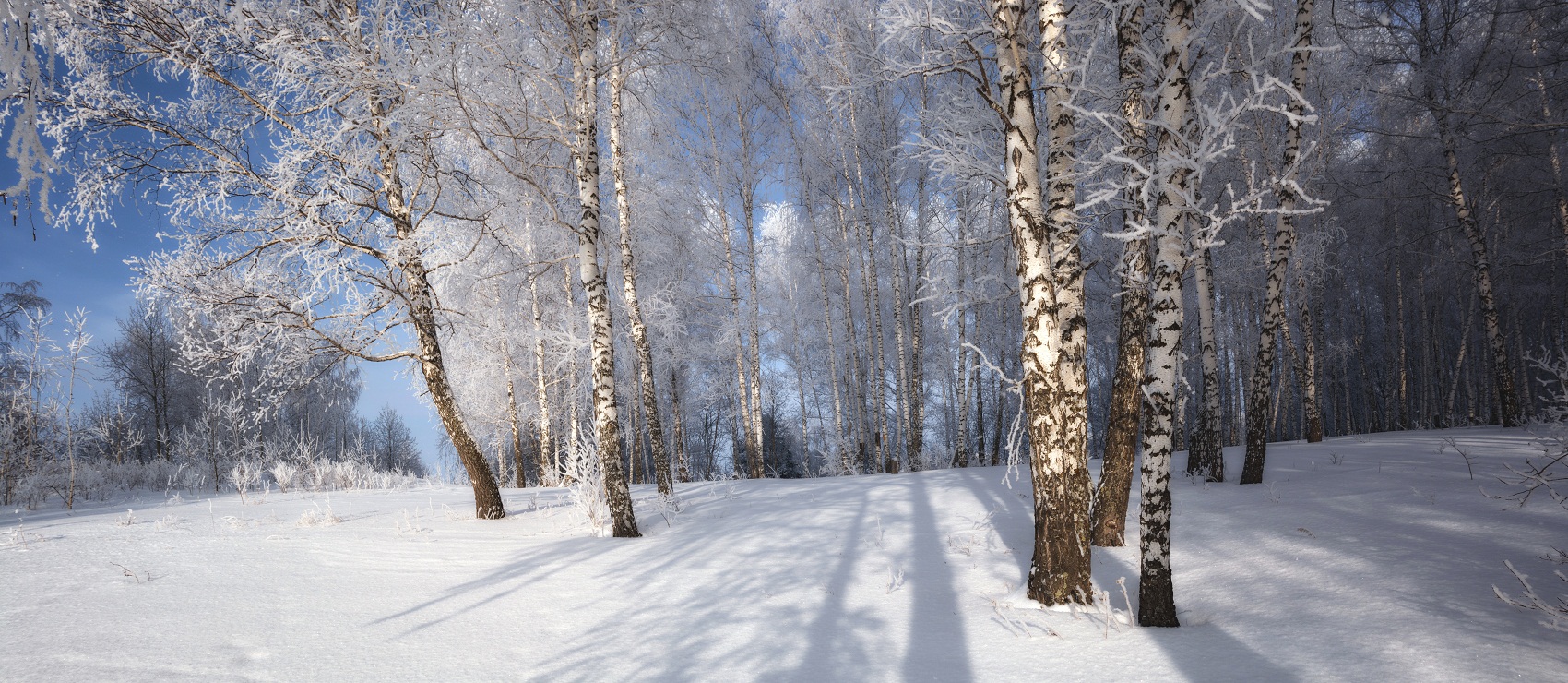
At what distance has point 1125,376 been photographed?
15.6ft

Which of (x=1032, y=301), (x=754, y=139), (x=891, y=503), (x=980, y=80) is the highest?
(x=754, y=139)

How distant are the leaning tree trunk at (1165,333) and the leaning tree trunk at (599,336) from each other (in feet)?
14.9

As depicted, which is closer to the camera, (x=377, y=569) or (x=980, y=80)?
(x=980, y=80)

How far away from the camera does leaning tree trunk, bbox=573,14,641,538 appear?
20.2 ft

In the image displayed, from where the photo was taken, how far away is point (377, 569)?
179 inches

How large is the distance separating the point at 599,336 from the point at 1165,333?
4995 mm

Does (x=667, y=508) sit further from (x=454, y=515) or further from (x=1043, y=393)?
(x=1043, y=393)

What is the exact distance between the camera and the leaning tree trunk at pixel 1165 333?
333 cm

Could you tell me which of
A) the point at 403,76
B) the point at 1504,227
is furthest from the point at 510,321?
the point at 1504,227

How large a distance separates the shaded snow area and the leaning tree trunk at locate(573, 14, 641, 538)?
40 centimetres

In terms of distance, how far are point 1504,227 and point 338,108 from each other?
93.5 feet

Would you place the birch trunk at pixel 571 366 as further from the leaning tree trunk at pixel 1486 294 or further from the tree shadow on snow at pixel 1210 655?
the leaning tree trunk at pixel 1486 294

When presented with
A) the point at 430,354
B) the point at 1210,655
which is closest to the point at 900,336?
the point at 430,354

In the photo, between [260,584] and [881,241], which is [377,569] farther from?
[881,241]
